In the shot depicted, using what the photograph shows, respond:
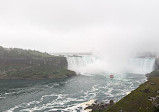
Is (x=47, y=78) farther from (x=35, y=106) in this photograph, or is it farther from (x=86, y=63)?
(x=35, y=106)

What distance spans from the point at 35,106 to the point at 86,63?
11295 centimetres

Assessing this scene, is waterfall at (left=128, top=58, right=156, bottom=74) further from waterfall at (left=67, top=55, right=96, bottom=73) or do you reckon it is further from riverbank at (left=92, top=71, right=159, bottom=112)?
riverbank at (left=92, top=71, right=159, bottom=112)

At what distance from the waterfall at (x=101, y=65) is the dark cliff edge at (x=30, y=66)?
10.5 m

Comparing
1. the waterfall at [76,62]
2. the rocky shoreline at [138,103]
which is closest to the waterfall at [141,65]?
the waterfall at [76,62]

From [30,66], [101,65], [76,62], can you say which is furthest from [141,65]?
[30,66]

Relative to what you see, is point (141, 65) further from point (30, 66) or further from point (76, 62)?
point (30, 66)

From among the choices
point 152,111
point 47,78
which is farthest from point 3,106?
point 47,78

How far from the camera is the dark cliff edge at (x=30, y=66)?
131750 mm

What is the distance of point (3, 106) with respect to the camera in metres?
63.4

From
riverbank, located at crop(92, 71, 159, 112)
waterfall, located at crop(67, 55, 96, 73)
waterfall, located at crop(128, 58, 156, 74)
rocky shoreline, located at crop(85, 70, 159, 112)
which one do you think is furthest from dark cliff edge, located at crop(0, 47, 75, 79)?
riverbank, located at crop(92, 71, 159, 112)

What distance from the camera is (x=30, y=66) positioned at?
14362 cm

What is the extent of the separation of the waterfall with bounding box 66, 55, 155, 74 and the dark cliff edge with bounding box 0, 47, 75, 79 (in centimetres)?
1049

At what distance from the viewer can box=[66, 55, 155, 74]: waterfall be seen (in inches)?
6107

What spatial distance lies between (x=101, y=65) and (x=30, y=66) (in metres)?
72.7
